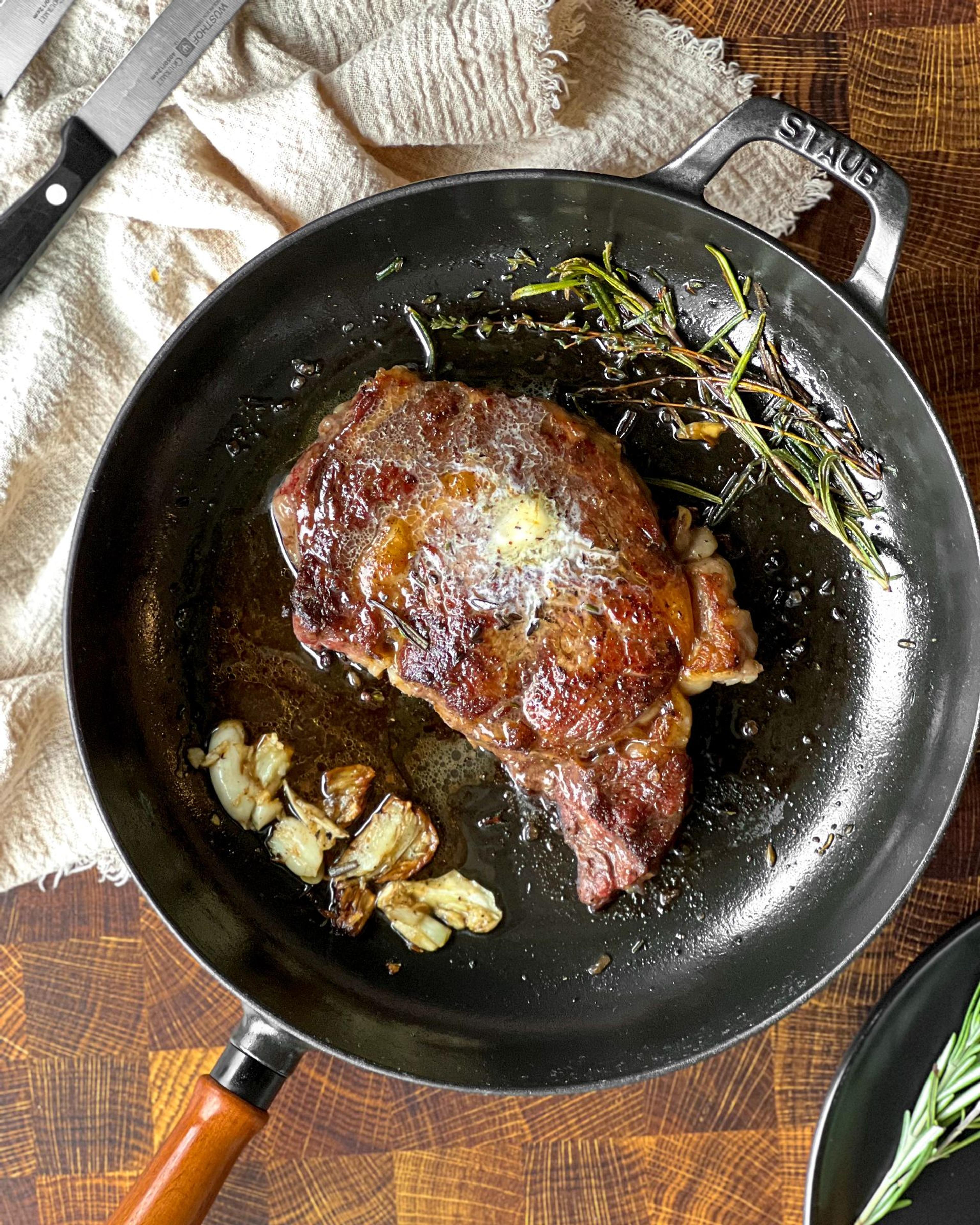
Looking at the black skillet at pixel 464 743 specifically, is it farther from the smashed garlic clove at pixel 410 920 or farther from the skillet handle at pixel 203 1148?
the skillet handle at pixel 203 1148

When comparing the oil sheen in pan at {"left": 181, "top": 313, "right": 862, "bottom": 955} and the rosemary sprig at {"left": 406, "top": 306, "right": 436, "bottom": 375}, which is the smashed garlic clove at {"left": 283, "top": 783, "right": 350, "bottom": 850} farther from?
the rosemary sprig at {"left": 406, "top": 306, "right": 436, "bottom": 375}

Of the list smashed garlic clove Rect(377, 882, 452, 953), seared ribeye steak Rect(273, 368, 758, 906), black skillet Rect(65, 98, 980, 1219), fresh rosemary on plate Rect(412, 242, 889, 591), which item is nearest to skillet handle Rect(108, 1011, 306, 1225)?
black skillet Rect(65, 98, 980, 1219)

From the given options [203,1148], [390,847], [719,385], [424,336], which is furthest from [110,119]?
[203,1148]

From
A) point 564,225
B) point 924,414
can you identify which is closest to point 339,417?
point 564,225

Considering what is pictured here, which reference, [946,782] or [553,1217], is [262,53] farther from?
[553,1217]

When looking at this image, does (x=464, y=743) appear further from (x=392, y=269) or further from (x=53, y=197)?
(x=53, y=197)

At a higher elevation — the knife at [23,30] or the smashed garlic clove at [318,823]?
the knife at [23,30]

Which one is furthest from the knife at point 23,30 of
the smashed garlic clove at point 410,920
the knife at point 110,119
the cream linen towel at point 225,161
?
the smashed garlic clove at point 410,920
